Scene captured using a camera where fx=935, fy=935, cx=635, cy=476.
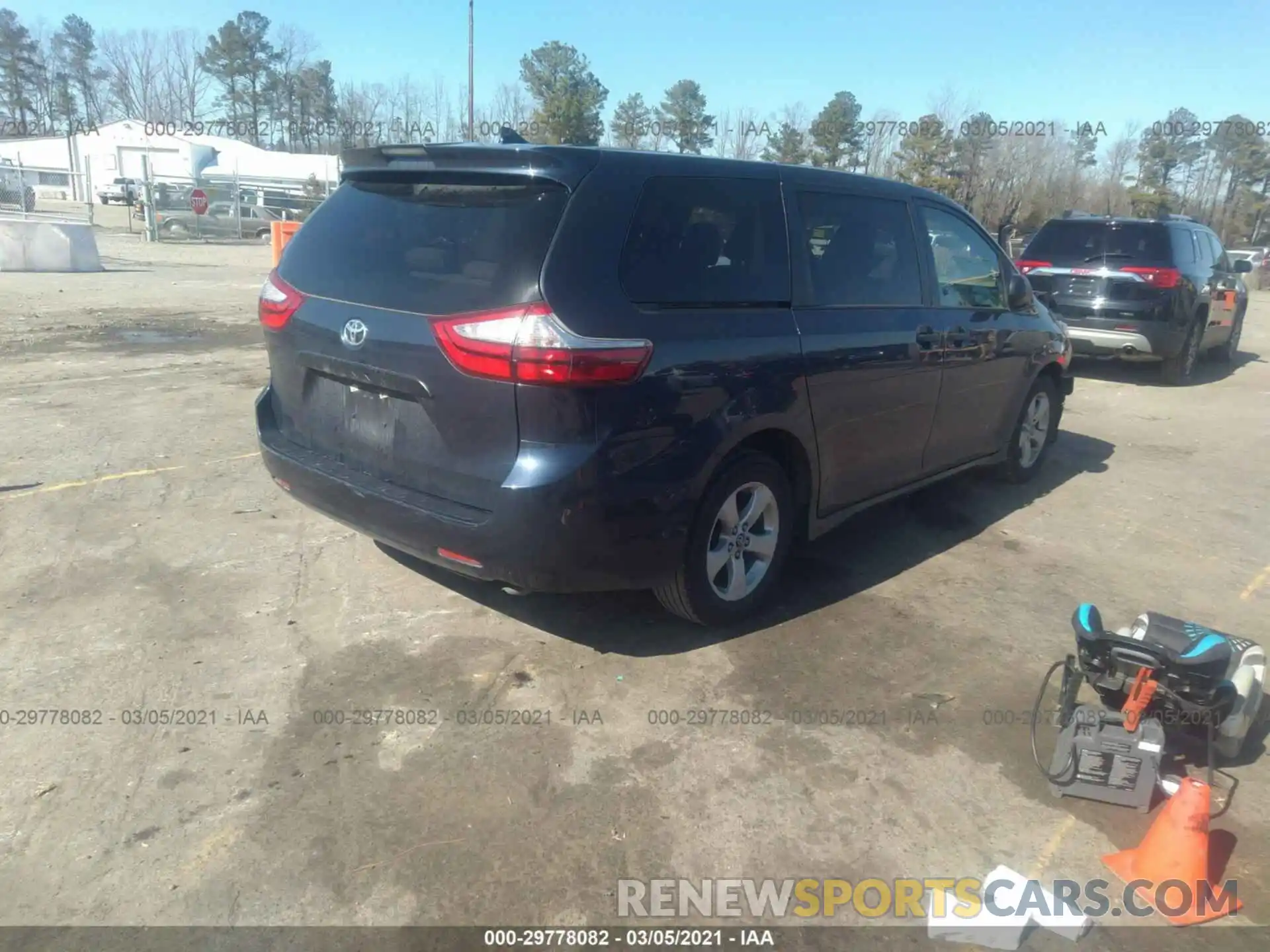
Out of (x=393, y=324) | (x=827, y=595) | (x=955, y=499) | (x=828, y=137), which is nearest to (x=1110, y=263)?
(x=955, y=499)

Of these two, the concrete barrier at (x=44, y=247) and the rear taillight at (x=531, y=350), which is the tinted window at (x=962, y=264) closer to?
the rear taillight at (x=531, y=350)

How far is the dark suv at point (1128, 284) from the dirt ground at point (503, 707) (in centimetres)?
430

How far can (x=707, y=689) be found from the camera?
3564 mm

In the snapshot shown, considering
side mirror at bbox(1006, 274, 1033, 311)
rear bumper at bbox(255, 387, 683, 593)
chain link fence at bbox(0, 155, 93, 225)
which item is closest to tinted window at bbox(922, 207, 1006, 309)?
side mirror at bbox(1006, 274, 1033, 311)

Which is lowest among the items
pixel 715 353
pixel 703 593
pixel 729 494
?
pixel 703 593

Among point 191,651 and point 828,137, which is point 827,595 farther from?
point 828,137

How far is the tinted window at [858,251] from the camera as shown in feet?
13.4

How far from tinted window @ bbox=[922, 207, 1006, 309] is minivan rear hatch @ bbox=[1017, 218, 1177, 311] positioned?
4.76 meters

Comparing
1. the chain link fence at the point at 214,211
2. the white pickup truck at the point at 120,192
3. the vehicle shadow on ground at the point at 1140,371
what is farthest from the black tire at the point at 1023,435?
the white pickup truck at the point at 120,192

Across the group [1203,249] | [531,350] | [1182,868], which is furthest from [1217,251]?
[531,350]

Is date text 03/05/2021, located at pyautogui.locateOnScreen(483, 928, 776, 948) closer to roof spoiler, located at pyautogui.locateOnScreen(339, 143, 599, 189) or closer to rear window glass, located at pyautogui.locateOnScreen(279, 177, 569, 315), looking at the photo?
rear window glass, located at pyautogui.locateOnScreen(279, 177, 569, 315)

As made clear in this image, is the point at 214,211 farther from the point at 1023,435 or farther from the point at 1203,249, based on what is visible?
the point at 1023,435

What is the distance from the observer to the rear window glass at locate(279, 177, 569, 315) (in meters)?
3.16

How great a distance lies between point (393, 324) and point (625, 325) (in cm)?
83
